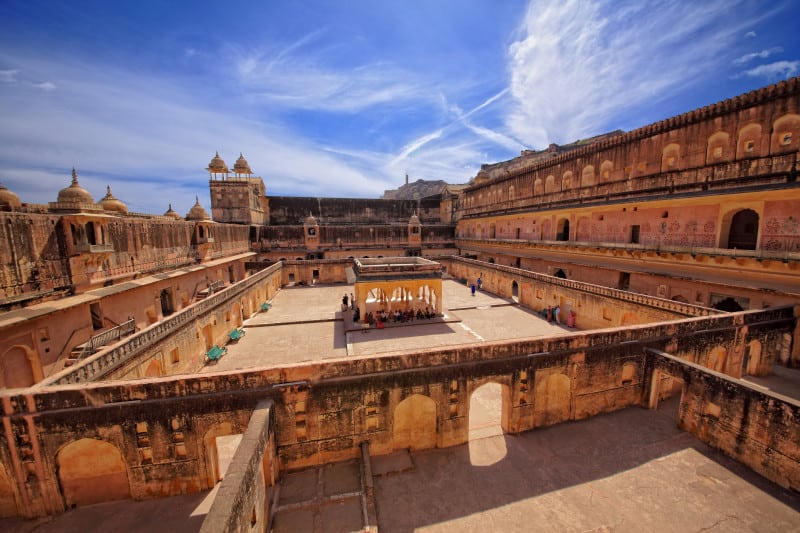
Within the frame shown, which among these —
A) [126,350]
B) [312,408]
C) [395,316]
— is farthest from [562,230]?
[126,350]

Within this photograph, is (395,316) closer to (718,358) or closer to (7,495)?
(718,358)

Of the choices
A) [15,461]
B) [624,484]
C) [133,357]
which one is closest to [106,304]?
[133,357]

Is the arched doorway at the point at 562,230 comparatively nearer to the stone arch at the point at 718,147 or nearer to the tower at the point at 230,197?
the stone arch at the point at 718,147

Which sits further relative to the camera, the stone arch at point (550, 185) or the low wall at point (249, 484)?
the stone arch at point (550, 185)

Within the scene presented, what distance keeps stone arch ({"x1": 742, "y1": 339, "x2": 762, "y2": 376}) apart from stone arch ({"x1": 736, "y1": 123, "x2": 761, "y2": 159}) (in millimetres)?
8509

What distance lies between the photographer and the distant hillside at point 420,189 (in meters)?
66.4

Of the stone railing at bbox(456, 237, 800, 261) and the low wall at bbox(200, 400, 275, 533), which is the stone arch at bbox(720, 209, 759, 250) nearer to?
the stone railing at bbox(456, 237, 800, 261)

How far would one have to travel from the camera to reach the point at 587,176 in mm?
22438

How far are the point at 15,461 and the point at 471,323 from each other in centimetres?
1692

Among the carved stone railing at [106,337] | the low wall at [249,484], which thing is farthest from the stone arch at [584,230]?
the carved stone railing at [106,337]

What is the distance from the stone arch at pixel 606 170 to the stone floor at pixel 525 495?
17.1m

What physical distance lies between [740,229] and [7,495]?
88.4 feet

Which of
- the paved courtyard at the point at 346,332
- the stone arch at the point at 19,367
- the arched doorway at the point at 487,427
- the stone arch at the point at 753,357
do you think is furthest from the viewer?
the paved courtyard at the point at 346,332

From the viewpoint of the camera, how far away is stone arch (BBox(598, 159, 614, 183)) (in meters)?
20.7
